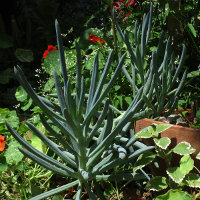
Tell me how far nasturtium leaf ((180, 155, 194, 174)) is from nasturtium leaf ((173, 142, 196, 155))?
36mm

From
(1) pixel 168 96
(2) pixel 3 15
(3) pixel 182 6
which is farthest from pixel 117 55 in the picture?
(2) pixel 3 15

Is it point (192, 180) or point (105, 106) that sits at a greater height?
point (105, 106)

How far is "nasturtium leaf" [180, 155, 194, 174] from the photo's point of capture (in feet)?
3.93

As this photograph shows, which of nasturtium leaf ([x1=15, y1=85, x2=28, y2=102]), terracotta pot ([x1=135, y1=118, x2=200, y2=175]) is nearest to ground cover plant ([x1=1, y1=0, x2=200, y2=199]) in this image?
nasturtium leaf ([x1=15, y1=85, x2=28, y2=102])

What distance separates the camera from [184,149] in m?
1.21

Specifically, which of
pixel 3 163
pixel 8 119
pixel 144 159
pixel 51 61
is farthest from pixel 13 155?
pixel 51 61

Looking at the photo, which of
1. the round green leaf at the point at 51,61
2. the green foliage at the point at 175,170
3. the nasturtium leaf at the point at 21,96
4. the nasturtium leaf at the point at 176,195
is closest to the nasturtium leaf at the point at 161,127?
the green foliage at the point at 175,170

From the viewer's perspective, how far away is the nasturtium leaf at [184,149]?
1194mm

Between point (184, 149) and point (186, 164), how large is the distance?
0.18ft

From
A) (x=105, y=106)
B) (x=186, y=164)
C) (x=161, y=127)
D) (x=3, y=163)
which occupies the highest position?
(x=105, y=106)

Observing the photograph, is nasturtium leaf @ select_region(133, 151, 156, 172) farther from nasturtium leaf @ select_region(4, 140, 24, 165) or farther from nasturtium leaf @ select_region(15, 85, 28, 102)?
nasturtium leaf @ select_region(15, 85, 28, 102)

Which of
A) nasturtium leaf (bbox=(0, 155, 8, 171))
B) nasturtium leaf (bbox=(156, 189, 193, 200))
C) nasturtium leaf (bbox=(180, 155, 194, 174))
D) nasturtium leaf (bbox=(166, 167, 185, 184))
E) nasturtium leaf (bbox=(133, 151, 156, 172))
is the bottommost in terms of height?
nasturtium leaf (bbox=(0, 155, 8, 171))

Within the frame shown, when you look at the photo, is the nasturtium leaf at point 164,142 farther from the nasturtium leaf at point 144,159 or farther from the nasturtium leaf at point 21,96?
the nasturtium leaf at point 21,96

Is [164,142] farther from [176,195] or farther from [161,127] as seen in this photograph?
[176,195]
